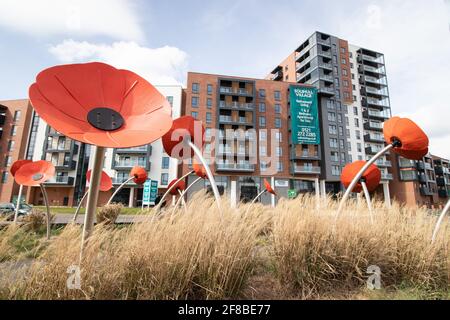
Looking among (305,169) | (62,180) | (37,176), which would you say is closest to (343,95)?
(305,169)

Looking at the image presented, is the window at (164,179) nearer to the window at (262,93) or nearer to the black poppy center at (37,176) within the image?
the window at (262,93)

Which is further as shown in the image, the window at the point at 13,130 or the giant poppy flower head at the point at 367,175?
the window at the point at 13,130

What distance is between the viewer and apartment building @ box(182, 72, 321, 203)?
37156 mm

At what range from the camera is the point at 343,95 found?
4803 cm

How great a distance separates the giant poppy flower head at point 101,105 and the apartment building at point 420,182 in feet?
167

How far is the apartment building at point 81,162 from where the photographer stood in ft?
127

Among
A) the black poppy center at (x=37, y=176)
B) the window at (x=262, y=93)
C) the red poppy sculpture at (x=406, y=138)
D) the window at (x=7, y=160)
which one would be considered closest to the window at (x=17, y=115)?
the window at (x=7, y=160)

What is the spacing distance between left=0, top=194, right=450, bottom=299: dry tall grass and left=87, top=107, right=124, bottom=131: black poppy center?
3.81ft

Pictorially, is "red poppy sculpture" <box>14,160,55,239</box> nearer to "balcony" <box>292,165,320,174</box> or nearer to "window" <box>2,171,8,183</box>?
"balcony" <box>292,165,320,174</box>

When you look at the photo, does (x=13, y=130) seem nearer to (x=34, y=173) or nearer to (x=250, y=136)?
(x=250, y=136)

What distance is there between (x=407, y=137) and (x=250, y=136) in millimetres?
35215

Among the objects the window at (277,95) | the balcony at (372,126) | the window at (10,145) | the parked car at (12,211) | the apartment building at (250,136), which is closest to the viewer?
the parked car at (12,211)

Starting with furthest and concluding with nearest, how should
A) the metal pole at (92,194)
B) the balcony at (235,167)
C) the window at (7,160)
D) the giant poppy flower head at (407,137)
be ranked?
the window at (7,160) → the balcony at (235,167) → the giant poppy flower head at (407,137) → the metal pole at (92,194)

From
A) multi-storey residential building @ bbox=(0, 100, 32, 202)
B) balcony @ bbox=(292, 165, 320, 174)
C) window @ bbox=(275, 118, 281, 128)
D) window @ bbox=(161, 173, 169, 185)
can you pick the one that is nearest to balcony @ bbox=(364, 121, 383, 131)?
balcony @ bbox=(292, 165, 320, 174)
